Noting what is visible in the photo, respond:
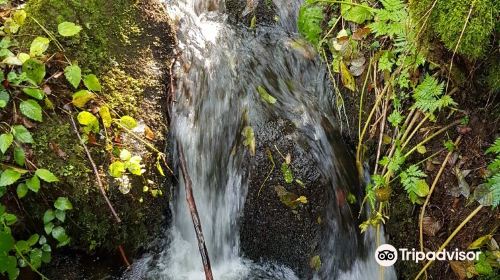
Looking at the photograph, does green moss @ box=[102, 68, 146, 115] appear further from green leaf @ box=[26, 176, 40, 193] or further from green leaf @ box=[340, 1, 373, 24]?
green leaf @ box=[340, 1, 373, 24]

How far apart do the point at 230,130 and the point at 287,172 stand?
0.55 meters

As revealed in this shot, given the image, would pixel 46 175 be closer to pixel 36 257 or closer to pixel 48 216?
pixel 48 216

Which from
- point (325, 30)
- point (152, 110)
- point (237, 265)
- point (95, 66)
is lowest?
point (237, 265)

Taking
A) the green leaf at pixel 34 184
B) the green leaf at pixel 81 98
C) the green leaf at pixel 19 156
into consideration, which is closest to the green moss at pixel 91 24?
the green leaf at pixel 81 98

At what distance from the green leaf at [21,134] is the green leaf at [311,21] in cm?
231

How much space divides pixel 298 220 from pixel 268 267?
0.41m

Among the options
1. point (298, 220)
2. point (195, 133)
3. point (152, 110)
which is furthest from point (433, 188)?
point (152, 110)

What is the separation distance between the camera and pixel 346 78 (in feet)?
11.6

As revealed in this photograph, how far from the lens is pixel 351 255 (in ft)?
10.1

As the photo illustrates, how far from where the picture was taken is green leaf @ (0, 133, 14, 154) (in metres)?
2.35

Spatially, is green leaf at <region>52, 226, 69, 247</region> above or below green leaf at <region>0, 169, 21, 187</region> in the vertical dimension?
below

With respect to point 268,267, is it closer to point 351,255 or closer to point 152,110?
point 351,255

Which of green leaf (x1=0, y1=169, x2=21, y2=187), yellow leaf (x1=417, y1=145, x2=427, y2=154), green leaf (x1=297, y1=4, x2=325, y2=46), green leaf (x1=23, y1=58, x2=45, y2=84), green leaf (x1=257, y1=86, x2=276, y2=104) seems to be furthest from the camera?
green leaf (x1=297, y1=4, x2=325, y2=46)

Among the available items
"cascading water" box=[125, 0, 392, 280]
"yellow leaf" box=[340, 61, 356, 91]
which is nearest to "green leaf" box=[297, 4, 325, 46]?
"cascading water" box=[125, 0, 392, 280]
